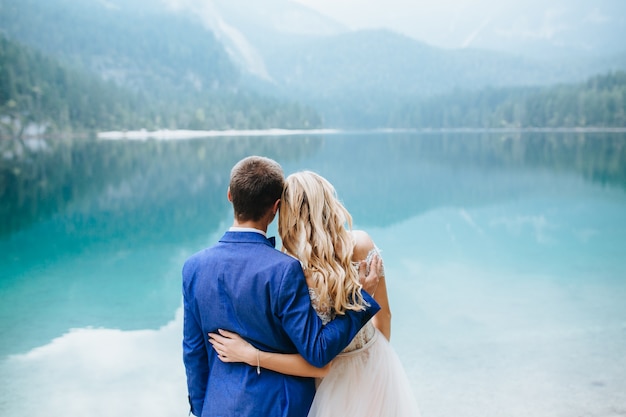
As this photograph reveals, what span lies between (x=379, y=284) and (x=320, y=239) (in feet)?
1.47

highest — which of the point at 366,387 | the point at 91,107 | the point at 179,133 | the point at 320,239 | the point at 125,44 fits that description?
the point at 125,44

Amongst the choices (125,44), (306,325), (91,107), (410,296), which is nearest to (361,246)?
(306,325)

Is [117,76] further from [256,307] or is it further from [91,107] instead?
[256,307]

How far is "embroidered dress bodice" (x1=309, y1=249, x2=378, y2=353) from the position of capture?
211cm

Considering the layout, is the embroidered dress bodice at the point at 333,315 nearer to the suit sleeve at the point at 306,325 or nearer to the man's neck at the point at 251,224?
the suit sleeve at the point at 306,325

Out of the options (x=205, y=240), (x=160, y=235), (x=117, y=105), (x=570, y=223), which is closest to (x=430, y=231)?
(x=570, y=223)

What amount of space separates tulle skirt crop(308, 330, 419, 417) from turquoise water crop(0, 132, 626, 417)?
259cm

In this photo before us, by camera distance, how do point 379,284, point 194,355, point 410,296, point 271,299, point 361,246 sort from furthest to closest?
point 410,296 → point 379,284 → point 361,246 → point 194,355 → point 271,299

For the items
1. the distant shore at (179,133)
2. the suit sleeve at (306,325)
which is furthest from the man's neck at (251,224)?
the distant shore at (179,133)

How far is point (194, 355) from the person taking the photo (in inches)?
87.8

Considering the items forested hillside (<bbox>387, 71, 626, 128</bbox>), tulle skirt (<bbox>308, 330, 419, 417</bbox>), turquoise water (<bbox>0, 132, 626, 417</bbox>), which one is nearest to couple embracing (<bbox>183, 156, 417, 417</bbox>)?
tulle skirt (<bbox>308, 330, 419, 417</bbox>)

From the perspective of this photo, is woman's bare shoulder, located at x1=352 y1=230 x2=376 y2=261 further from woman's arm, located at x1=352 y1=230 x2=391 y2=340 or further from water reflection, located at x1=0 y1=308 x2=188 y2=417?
water reflection, located at x1=0 y1=308 x2=188 y2=417

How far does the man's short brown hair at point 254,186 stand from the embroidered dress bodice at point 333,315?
35 centimetres

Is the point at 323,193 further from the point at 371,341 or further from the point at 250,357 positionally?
the point at 371,341
